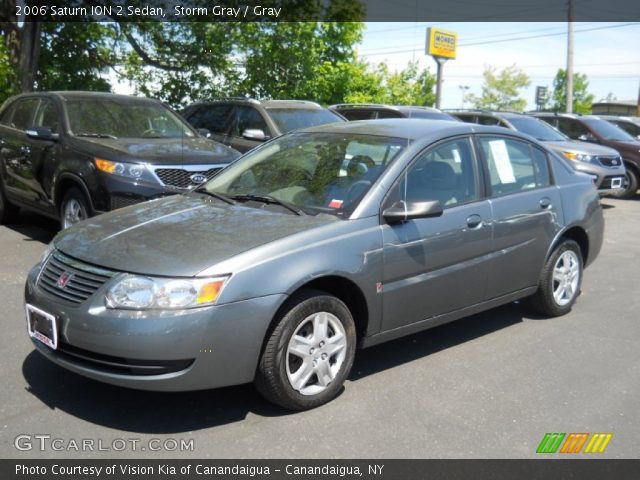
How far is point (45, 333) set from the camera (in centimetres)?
379

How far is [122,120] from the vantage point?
8258 mm

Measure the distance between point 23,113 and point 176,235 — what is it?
5.81 metres

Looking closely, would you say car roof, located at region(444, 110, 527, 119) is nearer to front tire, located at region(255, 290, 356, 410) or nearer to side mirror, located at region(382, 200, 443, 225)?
side mirror, located at region(382, 200, 443, 225)

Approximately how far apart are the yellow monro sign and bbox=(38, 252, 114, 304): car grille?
2824 centimetres

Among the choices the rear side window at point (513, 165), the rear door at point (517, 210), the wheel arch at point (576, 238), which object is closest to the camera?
the rear door at point (517, 210)

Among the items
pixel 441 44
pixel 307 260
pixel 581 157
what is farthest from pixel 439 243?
pixel 441 44

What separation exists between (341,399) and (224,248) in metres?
1.17

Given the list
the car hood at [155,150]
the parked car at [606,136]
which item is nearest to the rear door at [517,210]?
the car hood at [155,150]

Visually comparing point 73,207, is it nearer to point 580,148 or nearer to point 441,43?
point 580,148

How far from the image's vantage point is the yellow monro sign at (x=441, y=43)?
1205 inches

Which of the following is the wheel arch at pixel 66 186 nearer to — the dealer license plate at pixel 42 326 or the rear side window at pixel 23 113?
the rear side window at pixel 23 113

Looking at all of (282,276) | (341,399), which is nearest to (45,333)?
(282,276)

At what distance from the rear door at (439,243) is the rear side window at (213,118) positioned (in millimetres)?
6506

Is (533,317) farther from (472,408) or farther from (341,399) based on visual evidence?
(341,399)
